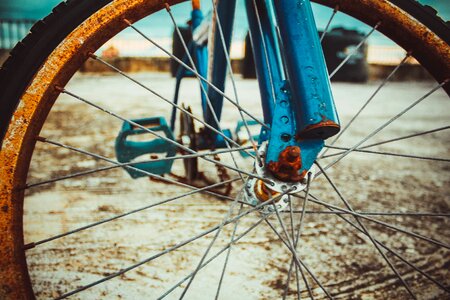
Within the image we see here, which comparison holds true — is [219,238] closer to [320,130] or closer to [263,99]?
[263,99]

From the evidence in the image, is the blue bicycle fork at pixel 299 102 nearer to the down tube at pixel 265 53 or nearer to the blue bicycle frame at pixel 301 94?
the blue bicycle frame at pixel 301 94

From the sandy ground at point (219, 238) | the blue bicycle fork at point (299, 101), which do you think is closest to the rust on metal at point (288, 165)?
the blue bicycle fork at point (299, 101)

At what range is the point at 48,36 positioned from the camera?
707mm

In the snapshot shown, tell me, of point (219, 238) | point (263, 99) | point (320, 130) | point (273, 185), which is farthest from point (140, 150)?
point (320, 130)

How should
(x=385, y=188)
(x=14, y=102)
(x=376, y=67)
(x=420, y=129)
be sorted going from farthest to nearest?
(x=376, y=67)
(x=420, y=129)
(x=385, y=188)
(x=14, y=102)

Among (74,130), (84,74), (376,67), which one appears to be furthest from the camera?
(376,67)

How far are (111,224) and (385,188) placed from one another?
1.57 metres

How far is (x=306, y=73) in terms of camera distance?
0.74 metres

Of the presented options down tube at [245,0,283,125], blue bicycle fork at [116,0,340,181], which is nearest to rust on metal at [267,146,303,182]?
blue bicycle fork at [116,0,340,181]

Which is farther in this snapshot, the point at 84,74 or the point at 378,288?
the point at 84,74

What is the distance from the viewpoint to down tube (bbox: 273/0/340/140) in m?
0.73

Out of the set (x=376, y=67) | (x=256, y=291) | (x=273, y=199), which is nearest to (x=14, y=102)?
(x=273, y=199)

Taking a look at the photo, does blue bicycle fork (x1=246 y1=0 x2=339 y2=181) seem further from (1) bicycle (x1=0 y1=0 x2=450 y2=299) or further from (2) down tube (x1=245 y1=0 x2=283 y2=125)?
(2) down tube (x1=245 y1=0 x2=283 y2=125)

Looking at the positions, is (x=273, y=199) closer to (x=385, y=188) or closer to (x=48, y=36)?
(x=48, y=36)
